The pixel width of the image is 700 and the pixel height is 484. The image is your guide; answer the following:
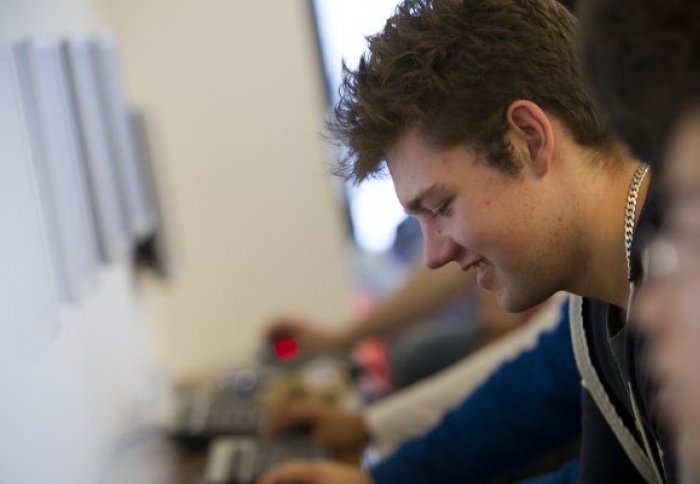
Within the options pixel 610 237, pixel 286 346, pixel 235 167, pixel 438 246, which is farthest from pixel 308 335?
pixel 610 237

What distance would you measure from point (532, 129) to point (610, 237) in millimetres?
137

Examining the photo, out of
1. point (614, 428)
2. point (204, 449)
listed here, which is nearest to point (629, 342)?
point (614, 428)

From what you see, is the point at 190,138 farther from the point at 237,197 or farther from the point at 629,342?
the point at 629,342

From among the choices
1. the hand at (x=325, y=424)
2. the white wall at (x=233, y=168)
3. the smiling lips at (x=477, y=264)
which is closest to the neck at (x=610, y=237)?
the smiling lips at (x=477, y=264)

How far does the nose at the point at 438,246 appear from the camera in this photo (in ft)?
3.94

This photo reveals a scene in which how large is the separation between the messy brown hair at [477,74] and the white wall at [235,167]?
2.04 meters

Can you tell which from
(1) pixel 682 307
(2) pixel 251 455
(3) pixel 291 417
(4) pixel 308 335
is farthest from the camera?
(4) pixel 308 335

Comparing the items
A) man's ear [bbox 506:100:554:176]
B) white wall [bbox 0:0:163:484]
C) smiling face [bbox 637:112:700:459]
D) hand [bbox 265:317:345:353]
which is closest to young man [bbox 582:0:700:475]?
smiling face [bbox 637:112:700:459]

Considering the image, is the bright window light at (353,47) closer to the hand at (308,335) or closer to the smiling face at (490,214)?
the hand at (308,335)

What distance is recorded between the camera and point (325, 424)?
2.12 metres

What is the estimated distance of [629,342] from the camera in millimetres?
Answer: 990

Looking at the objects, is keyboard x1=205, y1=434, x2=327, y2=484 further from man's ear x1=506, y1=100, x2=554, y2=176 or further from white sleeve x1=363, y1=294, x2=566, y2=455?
man's ear x1=506, y1=100, x2=554, y2=176

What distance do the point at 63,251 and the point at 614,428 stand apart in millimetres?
879

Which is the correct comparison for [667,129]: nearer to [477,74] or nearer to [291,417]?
[477,74]
